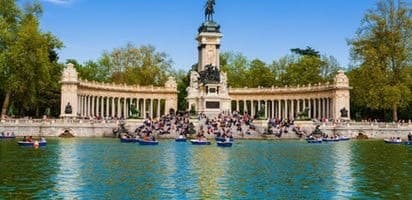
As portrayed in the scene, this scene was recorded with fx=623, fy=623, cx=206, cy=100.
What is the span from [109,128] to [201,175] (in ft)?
142

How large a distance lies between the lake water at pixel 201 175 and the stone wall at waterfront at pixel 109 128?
2463 cm

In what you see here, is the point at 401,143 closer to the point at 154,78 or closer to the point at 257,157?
the point at 257,157

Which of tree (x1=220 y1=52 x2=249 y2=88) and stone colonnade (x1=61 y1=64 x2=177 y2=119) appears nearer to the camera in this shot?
stone colonnade (x1=61 y1=64 x2=177 y2=119)

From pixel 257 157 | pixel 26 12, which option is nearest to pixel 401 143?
pixel 257 157

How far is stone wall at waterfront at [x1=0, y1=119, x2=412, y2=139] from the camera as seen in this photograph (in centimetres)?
7256

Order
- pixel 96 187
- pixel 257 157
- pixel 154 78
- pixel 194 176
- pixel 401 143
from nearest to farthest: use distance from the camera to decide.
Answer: pixel 96 187
pixel 194 176
pixel 257 157
pixel 401 143
pixel 154 78

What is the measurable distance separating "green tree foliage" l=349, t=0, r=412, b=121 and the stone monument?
19.9 m

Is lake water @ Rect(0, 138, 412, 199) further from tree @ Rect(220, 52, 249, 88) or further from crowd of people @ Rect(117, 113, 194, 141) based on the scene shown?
tree @ Rect(220, 52, 249, 88)

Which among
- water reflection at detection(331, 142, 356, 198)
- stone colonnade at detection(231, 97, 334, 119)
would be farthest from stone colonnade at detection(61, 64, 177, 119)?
water reflection at detection(331, 142, 356, 198)

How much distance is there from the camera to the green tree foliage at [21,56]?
8150 centimetres

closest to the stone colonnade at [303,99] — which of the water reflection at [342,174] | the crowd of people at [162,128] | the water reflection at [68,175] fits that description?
the crowd of people at [162,128]

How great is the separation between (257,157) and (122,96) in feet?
193

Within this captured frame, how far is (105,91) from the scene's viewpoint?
318 feet

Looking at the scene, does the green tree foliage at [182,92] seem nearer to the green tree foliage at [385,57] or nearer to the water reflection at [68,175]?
the green tree foliage at [385,57]
